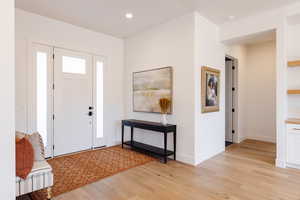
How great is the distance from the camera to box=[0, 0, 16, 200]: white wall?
4.99 feet

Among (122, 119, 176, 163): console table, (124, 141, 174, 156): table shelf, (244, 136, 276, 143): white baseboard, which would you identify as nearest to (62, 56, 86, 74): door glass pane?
(122, 119, 176, 163): console table

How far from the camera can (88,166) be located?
3.34 metres

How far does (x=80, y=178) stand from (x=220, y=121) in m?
3.23

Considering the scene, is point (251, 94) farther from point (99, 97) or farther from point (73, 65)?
point (73, 65)

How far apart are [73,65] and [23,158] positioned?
2582 mm

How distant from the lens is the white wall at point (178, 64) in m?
3.51

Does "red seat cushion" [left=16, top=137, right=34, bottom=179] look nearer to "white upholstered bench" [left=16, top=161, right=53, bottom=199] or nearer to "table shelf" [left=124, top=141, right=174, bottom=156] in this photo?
"white upholstered bench" [left=16, top=161, right=53, bottom=199]

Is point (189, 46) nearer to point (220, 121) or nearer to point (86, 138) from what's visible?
point (220, 121)

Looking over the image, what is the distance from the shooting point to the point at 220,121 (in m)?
4.27

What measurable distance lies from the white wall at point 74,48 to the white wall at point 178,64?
0.88 metres

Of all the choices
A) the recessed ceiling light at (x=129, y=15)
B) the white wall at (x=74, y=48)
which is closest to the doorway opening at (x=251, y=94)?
the recessed ceiling light at (x=129, y=15)

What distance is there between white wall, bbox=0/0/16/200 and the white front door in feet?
7.83

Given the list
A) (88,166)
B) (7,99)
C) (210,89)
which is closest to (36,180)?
(7,99)

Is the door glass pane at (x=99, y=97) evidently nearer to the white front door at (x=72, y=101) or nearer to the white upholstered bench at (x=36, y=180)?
the white front door at (x=72, y=101)
